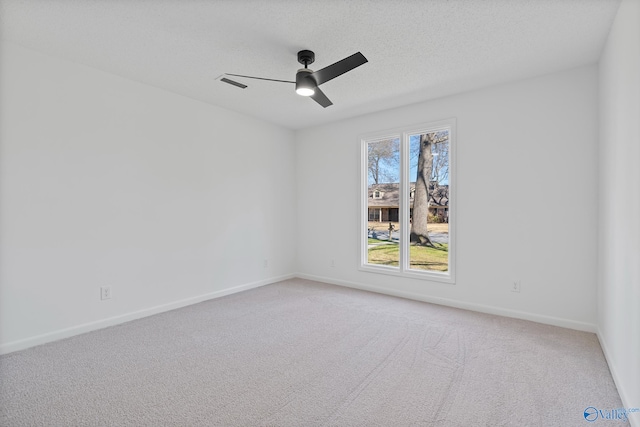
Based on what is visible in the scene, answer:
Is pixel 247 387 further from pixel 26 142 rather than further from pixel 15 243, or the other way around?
pixel 26 142

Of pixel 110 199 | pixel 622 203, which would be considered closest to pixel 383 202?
pixel 622 203

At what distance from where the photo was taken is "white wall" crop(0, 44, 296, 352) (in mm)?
2525

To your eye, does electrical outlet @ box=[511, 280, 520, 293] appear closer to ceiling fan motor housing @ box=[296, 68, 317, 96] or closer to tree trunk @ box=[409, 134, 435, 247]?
tree trunk @ box=[409, 134, 435, 247]

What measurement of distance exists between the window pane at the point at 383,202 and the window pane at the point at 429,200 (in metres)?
0.23

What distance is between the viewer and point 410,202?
411 cm

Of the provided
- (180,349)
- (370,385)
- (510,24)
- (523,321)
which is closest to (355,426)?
(370,385)

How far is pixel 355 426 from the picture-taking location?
1.64 m

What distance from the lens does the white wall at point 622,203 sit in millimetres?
1646

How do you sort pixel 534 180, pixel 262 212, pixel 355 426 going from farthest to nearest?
1. pixel 262 212
2. pixel 534 180
3. pixel 355 426

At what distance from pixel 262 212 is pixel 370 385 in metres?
3.17

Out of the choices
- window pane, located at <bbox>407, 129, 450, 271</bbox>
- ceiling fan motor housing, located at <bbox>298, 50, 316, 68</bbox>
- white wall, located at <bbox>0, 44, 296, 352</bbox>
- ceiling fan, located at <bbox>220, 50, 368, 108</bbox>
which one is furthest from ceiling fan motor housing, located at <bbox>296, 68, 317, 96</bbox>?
window pane, located at <bbox>407, 129, 450, 271</bbox>

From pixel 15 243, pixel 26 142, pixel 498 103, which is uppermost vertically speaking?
pixel 498 103

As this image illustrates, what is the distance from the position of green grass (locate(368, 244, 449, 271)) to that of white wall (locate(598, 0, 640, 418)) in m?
1.50

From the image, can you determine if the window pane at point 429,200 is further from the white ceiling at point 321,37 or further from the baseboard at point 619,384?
the baseboard at point 619,384
